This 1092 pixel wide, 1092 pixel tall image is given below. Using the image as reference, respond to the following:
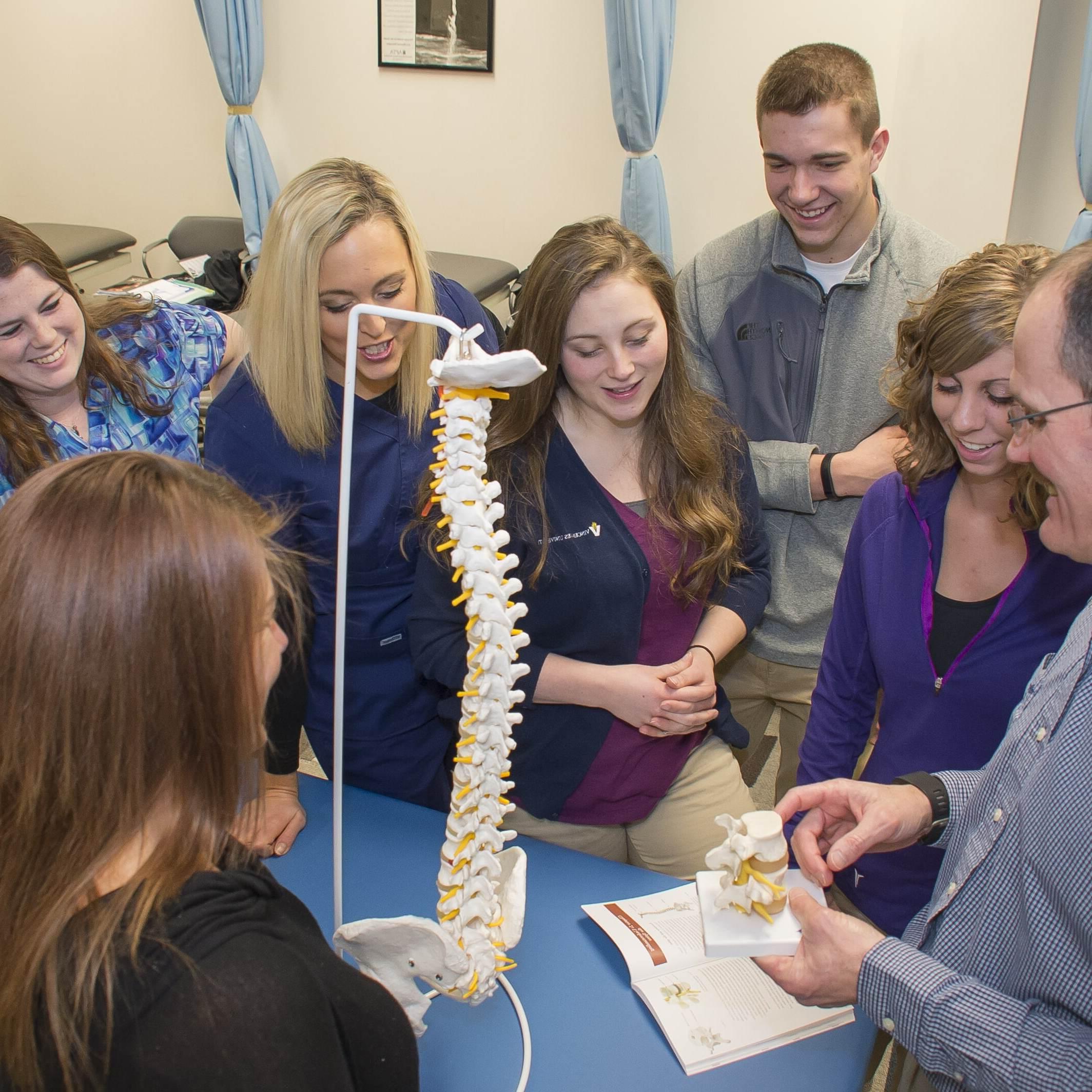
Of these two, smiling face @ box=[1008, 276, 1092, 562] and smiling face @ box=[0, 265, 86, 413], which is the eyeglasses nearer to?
smiling face @ box=[1008, 276, 1092, 562]

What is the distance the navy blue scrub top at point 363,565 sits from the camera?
66.8 inches

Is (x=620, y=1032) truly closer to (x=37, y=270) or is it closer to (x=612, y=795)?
(x=612, y=795)

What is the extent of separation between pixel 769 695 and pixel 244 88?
387 cm

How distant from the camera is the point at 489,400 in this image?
1.07 metres

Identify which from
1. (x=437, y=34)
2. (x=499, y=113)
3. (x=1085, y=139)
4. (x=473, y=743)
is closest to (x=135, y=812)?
(x=473, y=743)

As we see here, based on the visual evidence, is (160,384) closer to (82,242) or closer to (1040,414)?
(1040,414)

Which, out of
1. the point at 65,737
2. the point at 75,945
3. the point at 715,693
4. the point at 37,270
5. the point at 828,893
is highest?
the point at 37,270

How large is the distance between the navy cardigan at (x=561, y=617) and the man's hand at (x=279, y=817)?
0.29 m

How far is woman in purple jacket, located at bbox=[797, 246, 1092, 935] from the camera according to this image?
1.41 metres

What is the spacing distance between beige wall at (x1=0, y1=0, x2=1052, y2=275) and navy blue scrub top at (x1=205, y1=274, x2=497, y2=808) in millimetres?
2431

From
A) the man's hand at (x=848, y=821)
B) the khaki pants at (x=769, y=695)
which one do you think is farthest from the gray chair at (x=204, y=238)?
the man's hand at (x=848, y=821)

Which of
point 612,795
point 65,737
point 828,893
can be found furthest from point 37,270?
point 828,893

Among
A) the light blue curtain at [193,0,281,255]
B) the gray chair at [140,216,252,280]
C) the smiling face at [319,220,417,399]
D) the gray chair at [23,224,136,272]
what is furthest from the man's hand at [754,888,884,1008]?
the gray chair at [23,224,136,272]

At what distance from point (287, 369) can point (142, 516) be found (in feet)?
2.98
